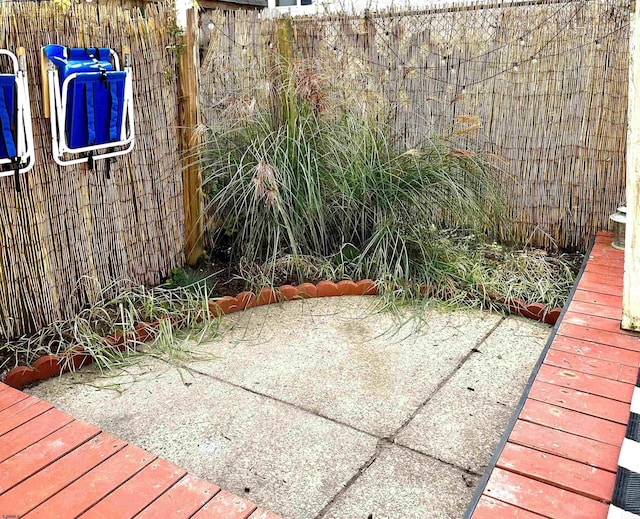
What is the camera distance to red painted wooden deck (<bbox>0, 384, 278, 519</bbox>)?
1615 mm

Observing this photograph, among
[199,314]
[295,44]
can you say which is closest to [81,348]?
[199,314]

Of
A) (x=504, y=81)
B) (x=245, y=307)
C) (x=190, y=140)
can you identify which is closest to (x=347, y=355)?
(x=245, y=307)

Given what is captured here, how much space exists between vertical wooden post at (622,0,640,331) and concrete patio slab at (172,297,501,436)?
75cm

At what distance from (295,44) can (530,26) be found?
1.70 metres

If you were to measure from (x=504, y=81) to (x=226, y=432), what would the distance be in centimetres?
304

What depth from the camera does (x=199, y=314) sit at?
132 inches

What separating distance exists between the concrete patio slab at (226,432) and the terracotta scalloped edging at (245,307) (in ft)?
0.26

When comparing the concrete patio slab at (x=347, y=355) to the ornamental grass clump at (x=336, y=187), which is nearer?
the concrete patio slab at (x=347, y=355)

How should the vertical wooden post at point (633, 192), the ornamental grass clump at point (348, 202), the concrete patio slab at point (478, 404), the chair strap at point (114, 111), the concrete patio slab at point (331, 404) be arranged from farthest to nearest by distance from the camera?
the ornamental grass clump at point (348, 202)
the chair strap at point (114, 111)
the vertical wooden post at point (633, 192)
the concrete patio slab at point (478, 404)
the concrete patio slab at point (331, 404)

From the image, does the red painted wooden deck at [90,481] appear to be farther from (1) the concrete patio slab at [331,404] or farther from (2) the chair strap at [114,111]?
(2) the chair strap at [114,111]

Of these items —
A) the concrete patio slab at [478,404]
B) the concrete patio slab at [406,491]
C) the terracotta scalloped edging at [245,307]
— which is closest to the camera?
the concrete patio slab at [406,491]

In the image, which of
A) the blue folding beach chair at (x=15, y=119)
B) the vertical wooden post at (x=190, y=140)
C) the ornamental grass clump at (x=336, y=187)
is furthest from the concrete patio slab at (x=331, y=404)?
the blue folding beach chair at (x=15, y=119)

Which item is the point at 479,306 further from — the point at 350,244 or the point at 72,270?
the point at 72,270

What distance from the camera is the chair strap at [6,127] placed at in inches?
103
